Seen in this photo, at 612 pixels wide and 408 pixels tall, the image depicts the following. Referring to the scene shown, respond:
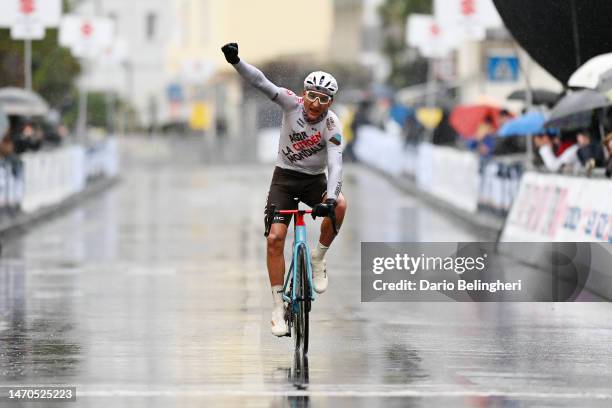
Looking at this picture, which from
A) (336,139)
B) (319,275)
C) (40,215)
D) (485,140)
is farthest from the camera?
(485,140)

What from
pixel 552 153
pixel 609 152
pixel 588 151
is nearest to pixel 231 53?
pixel 609 152

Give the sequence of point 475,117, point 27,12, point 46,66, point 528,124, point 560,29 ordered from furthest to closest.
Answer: point 46,66 → point 475,117 → point 27,12 → point 528,124 → point 560,29

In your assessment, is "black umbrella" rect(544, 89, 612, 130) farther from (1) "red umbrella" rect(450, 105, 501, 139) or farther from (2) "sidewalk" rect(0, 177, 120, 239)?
(1) "red umbrella" rect(450, 105, 501, 139)

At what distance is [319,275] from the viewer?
41.4 ft

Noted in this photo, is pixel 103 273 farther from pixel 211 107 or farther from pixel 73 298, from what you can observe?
pixel 211 107

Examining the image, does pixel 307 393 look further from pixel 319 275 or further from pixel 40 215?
pixel 40 215

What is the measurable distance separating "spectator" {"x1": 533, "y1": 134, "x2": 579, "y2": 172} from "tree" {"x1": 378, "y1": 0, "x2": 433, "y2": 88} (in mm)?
43619

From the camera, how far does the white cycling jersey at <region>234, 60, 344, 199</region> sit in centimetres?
1178

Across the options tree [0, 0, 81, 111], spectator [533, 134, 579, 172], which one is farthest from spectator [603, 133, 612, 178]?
tree [0, 0, 81, 111]

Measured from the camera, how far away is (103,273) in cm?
1930

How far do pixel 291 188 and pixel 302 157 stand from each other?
27cm

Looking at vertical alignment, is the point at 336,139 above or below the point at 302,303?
above

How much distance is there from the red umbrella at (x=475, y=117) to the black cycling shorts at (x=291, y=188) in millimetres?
19457

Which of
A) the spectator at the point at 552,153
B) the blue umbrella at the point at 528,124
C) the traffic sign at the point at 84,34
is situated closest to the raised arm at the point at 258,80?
the spectator at the point at 552,153
